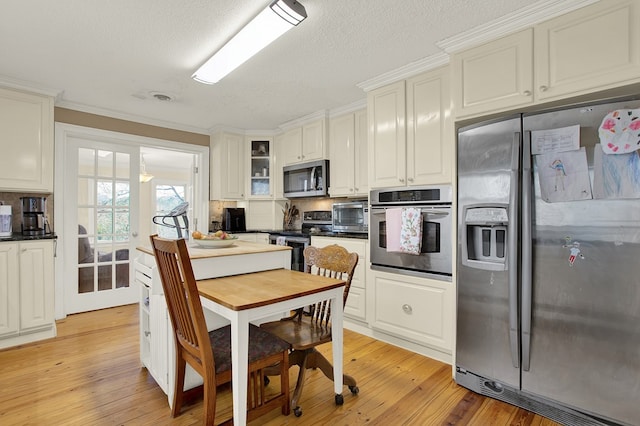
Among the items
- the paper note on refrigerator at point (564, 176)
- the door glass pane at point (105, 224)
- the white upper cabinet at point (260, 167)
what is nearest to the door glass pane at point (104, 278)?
the door glass pane at point (105, 224)

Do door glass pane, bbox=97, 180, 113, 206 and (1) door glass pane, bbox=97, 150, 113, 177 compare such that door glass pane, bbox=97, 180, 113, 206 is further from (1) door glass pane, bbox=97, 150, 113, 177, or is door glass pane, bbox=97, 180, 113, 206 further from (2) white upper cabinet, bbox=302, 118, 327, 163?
(2) white upper cabinet, bbox=302, 118, 327, 163

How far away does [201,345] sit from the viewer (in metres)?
1.43

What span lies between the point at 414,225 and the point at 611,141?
1238 millimetres

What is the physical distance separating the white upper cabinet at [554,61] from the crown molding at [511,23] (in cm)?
3

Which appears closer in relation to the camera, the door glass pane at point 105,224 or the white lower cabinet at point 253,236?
the door glass pane at point 105,224

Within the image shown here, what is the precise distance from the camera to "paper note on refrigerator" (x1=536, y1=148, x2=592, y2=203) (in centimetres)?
164

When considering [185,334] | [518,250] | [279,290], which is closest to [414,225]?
[518,250]

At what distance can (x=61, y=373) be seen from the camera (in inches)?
89.9

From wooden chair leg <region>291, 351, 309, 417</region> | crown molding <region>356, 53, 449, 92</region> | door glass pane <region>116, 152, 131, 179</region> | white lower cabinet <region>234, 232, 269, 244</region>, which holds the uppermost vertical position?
crown molding <region>356, 53, 449, 92</region>

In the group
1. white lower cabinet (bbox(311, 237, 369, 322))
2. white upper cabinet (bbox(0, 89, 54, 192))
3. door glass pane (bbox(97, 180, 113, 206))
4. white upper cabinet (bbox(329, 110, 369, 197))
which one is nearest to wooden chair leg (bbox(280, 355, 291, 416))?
white lower cabinet (bbox(311, 237, 369, 322))

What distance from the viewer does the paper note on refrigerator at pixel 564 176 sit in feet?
5.37

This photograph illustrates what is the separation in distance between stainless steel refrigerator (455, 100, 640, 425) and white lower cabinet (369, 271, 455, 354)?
0.30 m

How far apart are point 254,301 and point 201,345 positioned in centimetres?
31

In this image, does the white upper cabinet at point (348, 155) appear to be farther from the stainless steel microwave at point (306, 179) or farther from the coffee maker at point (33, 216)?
the coffee maker at point (33, 216)
